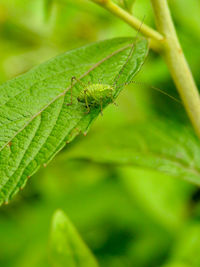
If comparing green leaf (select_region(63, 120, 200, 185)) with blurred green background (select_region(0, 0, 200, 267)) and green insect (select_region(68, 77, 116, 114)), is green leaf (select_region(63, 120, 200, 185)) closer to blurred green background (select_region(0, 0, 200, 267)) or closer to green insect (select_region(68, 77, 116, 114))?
blurred green background (select_region(0, 0, 200, 267))

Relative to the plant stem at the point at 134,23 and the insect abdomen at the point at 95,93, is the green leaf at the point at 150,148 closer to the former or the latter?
the insect abdomen at the point at 95,93

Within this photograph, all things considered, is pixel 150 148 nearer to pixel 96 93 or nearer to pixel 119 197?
pixel 96 93

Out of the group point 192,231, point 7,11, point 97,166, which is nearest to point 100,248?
point 97,166

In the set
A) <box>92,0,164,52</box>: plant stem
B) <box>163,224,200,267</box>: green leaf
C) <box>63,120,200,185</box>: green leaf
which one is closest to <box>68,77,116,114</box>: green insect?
<box>92,0,164,52</box>: plant stem

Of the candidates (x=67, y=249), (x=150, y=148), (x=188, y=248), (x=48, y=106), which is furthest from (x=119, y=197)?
(x=48, y=106)

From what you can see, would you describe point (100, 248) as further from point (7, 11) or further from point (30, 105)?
point (7, 11)

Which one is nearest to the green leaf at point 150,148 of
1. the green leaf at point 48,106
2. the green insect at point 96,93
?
the green insect at point 96,93
